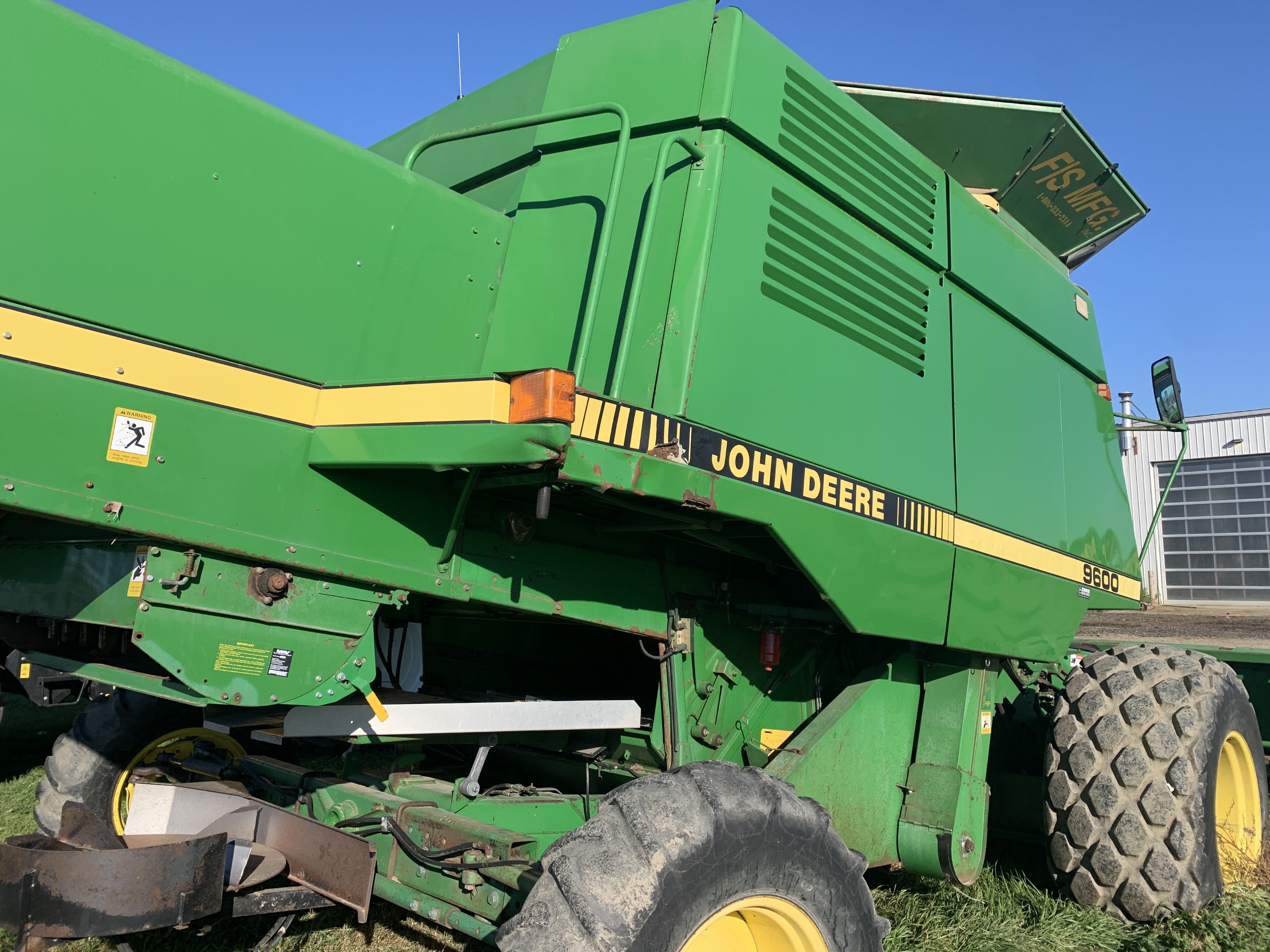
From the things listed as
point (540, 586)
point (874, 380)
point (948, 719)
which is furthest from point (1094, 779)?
point (540, 586)

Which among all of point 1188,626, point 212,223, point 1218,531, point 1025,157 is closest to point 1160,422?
point 1025,157

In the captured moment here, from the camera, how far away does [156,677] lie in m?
2.76

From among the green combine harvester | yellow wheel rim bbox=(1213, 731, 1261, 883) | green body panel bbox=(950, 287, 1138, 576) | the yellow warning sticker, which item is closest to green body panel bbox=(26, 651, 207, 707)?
the green combine harvester

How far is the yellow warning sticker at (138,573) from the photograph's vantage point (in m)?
2.44

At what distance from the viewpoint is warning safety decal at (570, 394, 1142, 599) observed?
2564 millimetres

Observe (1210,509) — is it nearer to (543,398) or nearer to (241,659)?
(543,398)

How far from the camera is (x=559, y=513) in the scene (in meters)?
3.24

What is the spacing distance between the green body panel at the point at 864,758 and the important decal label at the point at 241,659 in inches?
74.7

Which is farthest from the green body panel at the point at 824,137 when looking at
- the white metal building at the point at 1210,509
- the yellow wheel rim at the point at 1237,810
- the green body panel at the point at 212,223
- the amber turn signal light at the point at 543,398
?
the white metal building at the point at 1210,509

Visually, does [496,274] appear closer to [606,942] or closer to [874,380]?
[874,380]

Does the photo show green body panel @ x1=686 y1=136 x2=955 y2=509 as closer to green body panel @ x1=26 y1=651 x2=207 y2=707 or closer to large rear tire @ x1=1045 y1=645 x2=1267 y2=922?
large rear tire @ x1=1045 y1=645 x2=1267 y2=922

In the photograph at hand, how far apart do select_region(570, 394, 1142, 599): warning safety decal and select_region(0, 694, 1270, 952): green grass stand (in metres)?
1.63

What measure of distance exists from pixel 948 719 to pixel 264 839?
2.89m

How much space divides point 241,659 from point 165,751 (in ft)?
8.58
